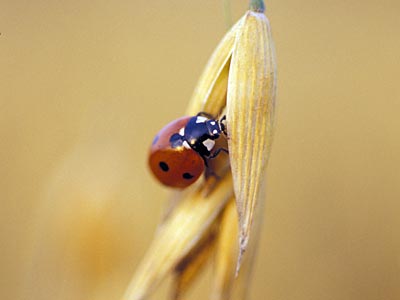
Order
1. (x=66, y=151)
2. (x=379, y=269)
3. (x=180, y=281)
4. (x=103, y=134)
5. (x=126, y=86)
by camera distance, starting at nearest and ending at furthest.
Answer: (x=180, y=281)
(x=103, y=134)
(x=379, y=269)
(x=66, y=151)
(x=126, y=86)

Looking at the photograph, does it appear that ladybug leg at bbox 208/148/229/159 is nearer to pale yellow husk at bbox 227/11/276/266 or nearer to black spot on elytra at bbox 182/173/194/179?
black spot on elytra at bbox 182/173/194/179

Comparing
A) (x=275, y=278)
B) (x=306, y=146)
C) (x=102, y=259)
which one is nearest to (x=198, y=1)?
(x=306, y=146)

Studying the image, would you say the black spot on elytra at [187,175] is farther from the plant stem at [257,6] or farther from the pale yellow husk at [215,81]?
the plant stem at [257,6]

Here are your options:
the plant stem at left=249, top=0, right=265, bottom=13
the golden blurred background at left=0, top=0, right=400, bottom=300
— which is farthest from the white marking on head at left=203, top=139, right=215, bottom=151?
the plant stem at left=249, top=0, right=265, bottom=13

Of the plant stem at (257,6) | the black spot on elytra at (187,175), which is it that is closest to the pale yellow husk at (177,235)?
the black spot on elytra at (187,175)

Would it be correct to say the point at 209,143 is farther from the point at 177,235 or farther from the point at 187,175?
the point at 177,235

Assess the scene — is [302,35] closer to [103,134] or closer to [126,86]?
[126,86]
